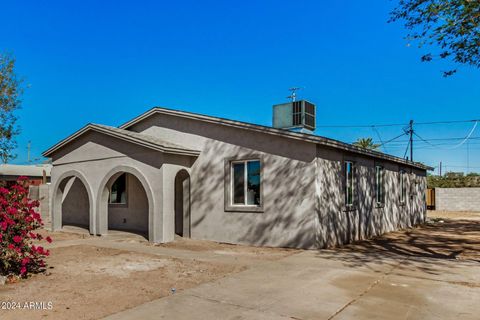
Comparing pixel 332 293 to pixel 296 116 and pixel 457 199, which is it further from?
pixel 457 199

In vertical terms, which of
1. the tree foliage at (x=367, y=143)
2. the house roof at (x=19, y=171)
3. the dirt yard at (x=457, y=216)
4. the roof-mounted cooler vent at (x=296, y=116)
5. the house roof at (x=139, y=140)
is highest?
the tree foliage at (x=367, y=143)

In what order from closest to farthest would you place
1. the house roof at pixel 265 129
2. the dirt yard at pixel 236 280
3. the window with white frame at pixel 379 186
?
the dirt yard at pixel 236 280, the house roof at pixel 265 129, the window with white frame at pixel 379 186

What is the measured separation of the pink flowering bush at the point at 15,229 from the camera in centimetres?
690

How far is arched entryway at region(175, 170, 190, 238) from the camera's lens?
13008mm

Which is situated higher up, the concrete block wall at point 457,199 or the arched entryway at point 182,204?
the arched entryway at point 182,204

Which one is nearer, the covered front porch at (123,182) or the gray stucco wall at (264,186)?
the gray stucco wall at (264,186)

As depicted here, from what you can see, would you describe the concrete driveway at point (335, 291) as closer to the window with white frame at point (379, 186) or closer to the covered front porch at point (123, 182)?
the covered front porch at point (123, 182)

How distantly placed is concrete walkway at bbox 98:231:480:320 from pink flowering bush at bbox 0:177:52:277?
3180mm

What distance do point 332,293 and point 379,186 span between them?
409 inches

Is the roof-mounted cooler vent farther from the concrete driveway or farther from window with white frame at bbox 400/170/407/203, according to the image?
the concrete driveway

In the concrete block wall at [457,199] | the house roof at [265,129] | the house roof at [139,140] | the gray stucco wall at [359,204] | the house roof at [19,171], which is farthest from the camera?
the house roof at [19,171]

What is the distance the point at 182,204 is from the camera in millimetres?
13945

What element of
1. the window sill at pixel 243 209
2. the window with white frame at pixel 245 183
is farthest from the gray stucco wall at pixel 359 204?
the window with white frame at pixel 245 183

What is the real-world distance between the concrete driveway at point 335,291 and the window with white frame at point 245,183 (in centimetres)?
271
